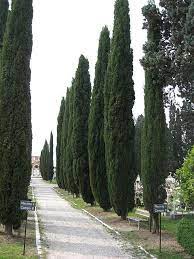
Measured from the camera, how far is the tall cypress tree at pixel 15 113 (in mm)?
15812

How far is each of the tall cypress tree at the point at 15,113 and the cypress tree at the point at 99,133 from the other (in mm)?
10872

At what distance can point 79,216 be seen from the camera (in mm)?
25547

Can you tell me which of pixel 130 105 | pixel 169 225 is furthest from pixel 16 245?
pixel 130 105

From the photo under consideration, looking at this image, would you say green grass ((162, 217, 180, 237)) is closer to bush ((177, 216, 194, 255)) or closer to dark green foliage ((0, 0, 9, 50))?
bush ((177, 216, 194, 255))

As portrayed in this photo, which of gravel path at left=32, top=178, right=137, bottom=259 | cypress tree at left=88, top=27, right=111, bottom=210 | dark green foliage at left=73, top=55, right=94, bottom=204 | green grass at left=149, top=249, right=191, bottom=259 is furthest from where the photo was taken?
dark green foliage at left=73, top=55, right=94, bottom=204

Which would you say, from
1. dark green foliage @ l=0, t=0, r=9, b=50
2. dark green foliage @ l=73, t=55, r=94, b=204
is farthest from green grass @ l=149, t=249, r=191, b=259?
dark green foliage @ l=73, t=55, r=94, b=204

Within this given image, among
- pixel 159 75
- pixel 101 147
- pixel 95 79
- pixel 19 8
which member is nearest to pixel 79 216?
pixel 101 147

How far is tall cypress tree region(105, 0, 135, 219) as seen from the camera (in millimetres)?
22125

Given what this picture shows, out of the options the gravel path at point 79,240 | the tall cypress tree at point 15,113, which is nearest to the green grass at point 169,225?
the gravel path at point 79,240

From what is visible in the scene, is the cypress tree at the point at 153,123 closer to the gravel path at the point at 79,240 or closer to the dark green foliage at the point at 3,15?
the gravel path at the point at 79,240

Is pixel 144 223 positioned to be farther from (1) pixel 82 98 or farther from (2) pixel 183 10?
(1) pixel 82 98

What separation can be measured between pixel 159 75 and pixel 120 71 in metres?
4.34

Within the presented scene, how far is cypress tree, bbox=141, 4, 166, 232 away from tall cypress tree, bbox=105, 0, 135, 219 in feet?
9.94

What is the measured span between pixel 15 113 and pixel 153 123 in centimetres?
592
